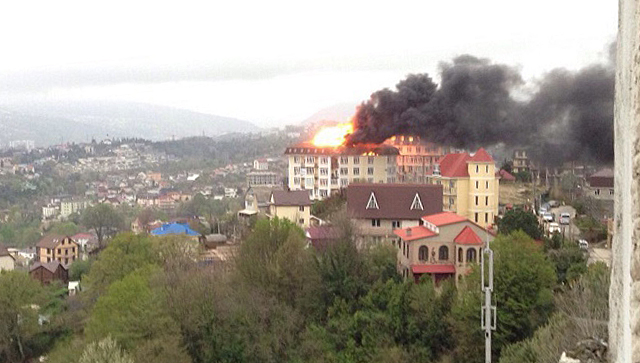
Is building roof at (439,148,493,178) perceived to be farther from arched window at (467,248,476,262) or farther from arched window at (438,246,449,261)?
arched window at (467,248,476,262)

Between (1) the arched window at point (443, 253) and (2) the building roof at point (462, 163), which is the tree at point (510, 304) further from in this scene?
(2) the building roof at point (462, 163)

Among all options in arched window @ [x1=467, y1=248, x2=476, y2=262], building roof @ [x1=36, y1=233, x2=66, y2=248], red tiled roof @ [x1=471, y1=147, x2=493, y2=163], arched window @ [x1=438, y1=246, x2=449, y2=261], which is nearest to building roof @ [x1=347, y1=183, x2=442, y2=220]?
red tiled roof @ [x1=471, y1=147, x2=493, y2=163]

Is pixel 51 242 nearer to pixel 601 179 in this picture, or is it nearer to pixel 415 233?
pixel 601 179

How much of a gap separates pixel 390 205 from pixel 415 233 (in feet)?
14.0

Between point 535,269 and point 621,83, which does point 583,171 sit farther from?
point 621,83

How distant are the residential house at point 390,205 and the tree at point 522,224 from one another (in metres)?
2.97

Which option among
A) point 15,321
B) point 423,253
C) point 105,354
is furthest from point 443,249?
point 15,321

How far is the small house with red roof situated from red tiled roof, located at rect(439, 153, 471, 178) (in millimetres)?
7814

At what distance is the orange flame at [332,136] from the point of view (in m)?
41.3

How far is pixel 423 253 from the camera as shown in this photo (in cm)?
2216

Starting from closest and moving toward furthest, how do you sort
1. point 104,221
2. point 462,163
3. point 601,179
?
1. point 462,163
2. point 601,179
3. point 104,221

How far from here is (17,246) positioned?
65.2 meters

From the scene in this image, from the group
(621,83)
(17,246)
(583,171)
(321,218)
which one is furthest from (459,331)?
(17,246)

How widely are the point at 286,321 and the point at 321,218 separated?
15.9 meters
